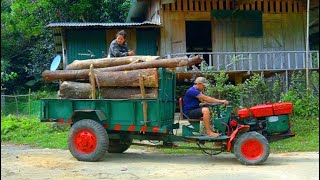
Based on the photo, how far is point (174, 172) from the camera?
667 centimetres

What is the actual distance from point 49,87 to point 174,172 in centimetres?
1928

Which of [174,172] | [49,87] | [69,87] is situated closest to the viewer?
[174,172]

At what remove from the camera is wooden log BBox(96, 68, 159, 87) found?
296 inches

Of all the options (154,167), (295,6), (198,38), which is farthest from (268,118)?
(198,38)

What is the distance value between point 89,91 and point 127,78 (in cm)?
85

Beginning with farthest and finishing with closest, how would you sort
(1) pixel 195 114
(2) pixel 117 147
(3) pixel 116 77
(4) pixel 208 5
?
1. (4) pixel 208 5
2. (2) pixel 117 147
3. (3) pixel 116 77
4. (1) pixel 195 114

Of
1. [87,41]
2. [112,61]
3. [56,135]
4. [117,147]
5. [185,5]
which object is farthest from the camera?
[87,41]

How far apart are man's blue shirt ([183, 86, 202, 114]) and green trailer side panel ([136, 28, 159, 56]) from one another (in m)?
8.80

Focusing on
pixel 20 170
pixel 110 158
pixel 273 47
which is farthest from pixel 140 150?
pixel 273 47

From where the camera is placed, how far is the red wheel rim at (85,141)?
305 inches

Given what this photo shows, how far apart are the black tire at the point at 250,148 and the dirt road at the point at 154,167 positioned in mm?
160

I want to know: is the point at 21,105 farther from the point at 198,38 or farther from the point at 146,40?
the point at 198,38

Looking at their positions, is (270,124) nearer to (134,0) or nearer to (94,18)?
(134,0)

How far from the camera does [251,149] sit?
7.37 m
